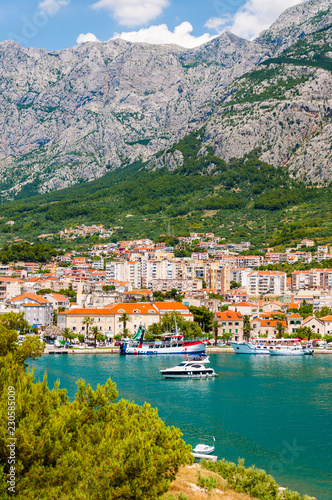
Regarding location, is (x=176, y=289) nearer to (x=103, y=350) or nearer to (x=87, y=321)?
(x=87, y=321)

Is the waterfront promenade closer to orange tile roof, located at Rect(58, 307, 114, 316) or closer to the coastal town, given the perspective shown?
the coastal town

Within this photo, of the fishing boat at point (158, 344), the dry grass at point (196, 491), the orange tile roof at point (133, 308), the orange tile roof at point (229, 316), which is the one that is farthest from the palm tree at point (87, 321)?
the dry grass at point (196, 491)

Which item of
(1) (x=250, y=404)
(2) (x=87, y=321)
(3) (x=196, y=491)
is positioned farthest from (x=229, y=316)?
(3) (x=196, y=491)

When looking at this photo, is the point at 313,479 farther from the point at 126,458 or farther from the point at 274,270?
the point at 274,270

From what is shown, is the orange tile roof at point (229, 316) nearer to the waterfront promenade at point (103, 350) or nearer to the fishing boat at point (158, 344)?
the waterfront promenade at point (103, 350)

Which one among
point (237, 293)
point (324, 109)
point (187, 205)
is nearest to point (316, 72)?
point (324, 109)

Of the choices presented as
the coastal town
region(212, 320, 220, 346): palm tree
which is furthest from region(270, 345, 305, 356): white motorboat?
region(212, 320, 220, 346): palm tree
